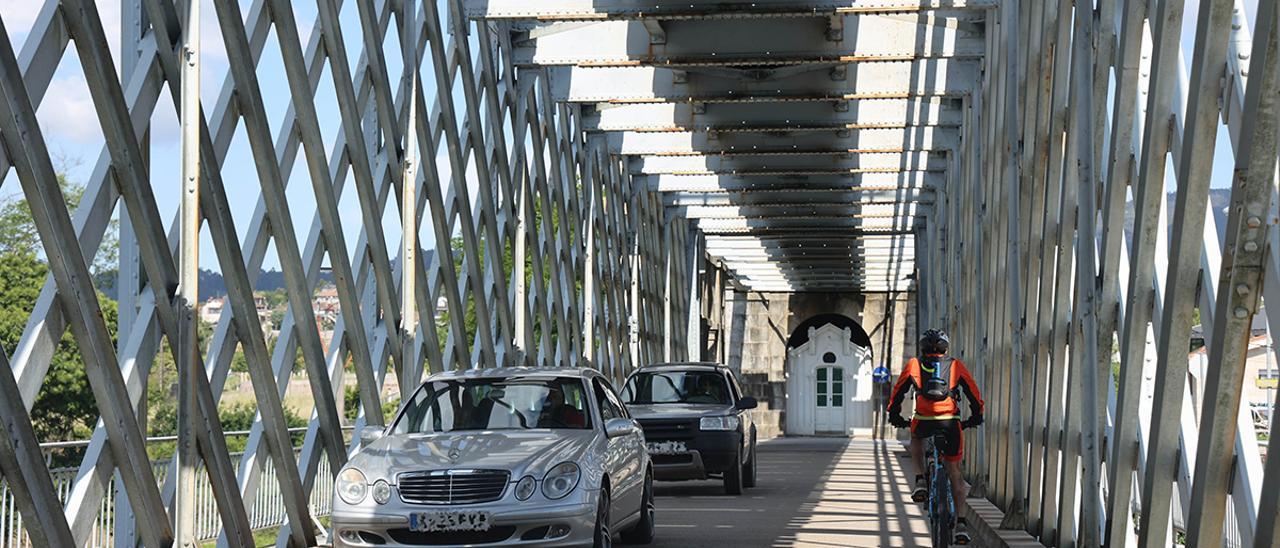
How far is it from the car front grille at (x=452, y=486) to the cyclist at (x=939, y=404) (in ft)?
9.22

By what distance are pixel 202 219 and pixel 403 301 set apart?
4.64 metres

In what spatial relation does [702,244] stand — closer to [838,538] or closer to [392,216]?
[392,216]

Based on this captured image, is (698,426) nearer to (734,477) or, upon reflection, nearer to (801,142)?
(734,477)

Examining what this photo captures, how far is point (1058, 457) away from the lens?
10.9 metres

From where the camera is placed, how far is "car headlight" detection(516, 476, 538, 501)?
9867 millimetres

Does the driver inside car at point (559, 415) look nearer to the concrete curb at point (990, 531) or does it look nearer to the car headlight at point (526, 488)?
the car headlight at point (526, 488)

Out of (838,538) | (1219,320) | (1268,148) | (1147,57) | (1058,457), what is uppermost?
(1147,57)

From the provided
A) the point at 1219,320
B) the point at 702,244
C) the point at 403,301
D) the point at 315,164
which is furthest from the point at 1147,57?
the point at 702,244

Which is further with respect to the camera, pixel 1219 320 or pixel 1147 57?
pixel 1147 57

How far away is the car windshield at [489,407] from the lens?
446 inches

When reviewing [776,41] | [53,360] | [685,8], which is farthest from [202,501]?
[53,360]

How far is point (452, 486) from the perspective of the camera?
994 cm

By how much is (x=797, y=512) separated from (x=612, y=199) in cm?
1148

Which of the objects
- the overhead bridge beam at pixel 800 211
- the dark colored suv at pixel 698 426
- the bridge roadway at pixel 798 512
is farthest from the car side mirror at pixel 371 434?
the overhead bridge beam at pixel 800 211
